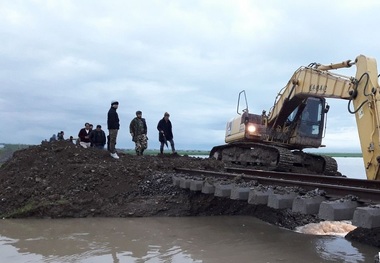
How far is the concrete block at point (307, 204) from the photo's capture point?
18.5ft

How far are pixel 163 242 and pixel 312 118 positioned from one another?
978 centimetres

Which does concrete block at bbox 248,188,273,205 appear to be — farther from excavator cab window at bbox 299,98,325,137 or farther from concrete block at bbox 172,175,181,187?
excavator cab window at bbox 299,98,325,137

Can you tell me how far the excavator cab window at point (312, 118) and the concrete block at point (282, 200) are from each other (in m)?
8.82

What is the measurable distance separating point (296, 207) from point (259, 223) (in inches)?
113

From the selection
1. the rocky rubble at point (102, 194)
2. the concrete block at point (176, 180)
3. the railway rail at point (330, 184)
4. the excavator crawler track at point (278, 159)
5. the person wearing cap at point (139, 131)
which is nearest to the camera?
the railway rail at point (330, 184)

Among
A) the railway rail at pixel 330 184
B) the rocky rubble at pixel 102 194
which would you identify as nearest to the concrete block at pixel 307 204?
the railway rail at pixel 330 184

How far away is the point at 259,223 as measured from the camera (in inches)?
337

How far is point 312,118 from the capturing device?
1479cm

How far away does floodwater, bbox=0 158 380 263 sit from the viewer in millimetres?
5715

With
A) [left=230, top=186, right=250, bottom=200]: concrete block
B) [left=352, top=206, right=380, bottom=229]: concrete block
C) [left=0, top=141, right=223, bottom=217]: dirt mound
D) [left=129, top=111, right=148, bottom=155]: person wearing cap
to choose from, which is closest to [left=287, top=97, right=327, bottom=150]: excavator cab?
[left=0, top=141, right=223, bottom=217]: dirt mound

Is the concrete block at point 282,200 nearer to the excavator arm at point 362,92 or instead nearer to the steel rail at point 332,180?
the steel rail at point 332,180

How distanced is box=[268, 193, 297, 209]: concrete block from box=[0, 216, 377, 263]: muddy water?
672 millimetres

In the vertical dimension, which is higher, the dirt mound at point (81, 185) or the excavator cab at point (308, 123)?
the excavator cab at point (308, 123)

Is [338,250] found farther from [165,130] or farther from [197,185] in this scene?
[165,130]
